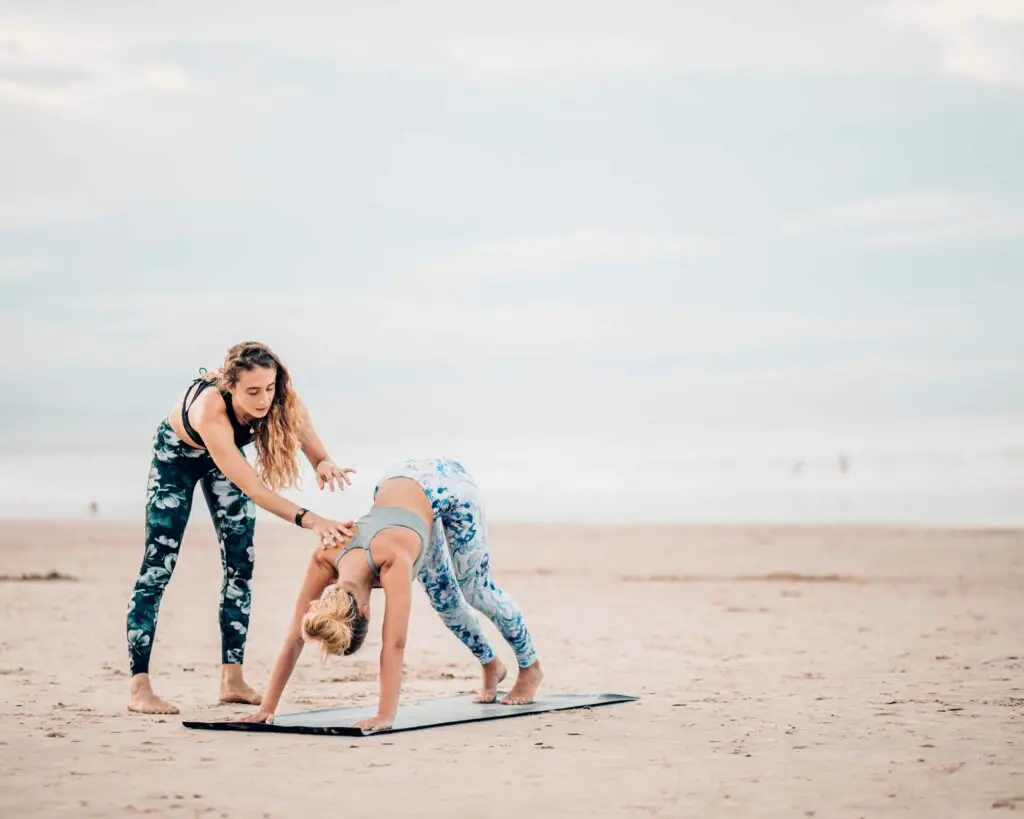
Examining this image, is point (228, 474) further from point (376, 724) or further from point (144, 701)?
point (376, 724)

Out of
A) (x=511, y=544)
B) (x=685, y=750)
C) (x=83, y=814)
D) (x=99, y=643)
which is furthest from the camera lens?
(x=511, y=544)

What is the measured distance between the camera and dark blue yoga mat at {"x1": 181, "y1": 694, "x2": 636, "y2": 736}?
5.87 metres

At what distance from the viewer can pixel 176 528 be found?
263 inches

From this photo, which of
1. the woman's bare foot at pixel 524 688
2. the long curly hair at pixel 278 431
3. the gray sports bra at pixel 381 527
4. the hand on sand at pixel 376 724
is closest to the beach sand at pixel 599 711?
the hand on sand at pixel 376 724

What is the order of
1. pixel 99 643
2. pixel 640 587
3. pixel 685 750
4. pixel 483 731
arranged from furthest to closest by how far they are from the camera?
1. pixel 640 587
2. pixel 99 643
3. pixel 483 731
4. pixel 685 750

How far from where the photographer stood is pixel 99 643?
959 cm

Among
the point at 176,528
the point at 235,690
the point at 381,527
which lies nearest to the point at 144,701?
the point at 235,690

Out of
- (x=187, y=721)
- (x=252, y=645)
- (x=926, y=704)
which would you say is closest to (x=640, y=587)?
(x=252, y=645)

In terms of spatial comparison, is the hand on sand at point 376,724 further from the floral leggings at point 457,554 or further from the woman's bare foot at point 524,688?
the woman's bare foot at point 524,688

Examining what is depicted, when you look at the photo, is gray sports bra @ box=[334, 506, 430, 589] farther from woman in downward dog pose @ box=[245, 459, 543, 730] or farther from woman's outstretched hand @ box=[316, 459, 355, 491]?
woman's outstretched hand @ box=[316, 459, 355, 491]

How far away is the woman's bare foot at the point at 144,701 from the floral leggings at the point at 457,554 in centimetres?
133

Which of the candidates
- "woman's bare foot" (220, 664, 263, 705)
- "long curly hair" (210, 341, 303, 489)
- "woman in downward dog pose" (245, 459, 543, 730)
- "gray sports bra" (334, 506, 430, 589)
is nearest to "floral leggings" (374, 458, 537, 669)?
"woman in downward dog pose" (245, 459, 543, 730)

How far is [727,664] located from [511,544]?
567 inches

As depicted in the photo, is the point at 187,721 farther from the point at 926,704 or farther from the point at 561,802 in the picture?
the point at 926,704
